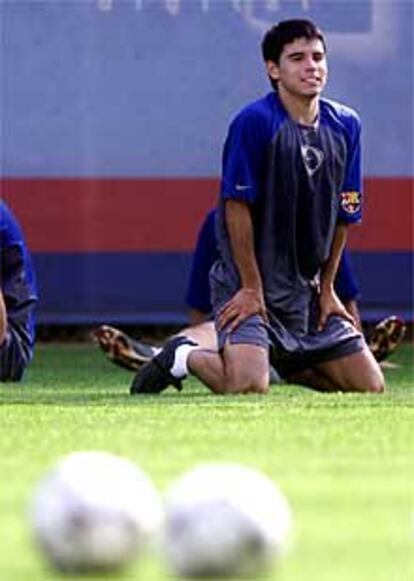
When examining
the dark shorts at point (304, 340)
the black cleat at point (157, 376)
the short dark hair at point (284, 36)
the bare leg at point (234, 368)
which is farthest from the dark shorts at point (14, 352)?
the short dark hair at point (284, 36)

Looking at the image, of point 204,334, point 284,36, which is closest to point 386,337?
point 204,334

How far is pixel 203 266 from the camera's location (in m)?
12.3

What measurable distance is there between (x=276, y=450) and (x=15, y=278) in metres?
4.52

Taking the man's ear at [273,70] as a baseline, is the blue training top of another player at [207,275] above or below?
below

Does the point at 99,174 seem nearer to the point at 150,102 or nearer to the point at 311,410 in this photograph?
the point at 150,102

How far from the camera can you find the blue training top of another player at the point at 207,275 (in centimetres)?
1211

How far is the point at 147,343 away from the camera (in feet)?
53.1

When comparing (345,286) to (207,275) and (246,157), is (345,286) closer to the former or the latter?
(207,275)

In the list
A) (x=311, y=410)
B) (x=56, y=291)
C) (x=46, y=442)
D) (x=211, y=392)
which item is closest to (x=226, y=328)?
(x=211, y=392)

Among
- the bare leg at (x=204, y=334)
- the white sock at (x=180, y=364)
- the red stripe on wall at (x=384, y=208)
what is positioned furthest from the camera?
the red stripe on wall at (x=384, y=208)

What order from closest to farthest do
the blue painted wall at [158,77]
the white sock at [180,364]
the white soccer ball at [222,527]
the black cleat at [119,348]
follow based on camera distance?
the white soccer ball at [222,527], the white sock at [180,364], the black cleat at [119,348], the blue painted wall at [158,77]

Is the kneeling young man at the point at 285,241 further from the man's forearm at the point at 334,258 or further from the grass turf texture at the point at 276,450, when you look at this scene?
the grass turf texture at the point at 276,450

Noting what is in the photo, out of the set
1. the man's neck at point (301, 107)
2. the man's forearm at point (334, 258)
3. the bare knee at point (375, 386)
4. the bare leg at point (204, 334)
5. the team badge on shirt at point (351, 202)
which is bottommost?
the bare knee at point (375, 386)

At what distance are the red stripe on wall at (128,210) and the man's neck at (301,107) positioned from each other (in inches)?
180
